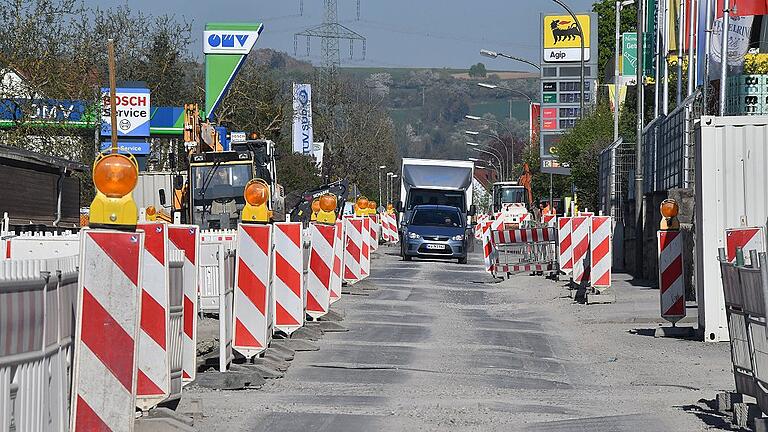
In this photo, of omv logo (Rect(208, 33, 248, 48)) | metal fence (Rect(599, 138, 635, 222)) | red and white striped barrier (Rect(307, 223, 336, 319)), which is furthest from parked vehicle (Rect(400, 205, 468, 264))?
red and white striped barrier (Rect(307, 223, 336, 319))

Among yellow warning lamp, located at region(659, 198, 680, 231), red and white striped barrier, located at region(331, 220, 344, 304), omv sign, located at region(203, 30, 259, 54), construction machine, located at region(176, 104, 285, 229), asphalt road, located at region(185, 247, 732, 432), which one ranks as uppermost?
omv sign, located at region(203, 30, 259, 54)

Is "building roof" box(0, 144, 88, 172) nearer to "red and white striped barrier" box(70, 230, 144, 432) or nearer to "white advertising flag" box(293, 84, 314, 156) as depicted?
"red and white striped barrier" box(70, 230, 144, 432)

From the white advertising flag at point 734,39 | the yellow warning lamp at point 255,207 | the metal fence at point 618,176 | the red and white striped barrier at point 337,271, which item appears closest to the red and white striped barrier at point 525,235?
the metal fence at point 618,176

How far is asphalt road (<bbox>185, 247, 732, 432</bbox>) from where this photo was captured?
9719mm

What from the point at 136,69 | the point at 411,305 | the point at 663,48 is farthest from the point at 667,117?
the point at 136,69

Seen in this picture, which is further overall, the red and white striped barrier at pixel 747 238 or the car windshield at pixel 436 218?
the car windshield at pixel 436 218

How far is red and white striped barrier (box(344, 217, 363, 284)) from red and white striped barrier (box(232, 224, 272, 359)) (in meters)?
12.4

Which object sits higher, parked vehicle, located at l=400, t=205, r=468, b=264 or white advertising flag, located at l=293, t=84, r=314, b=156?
white advertising flag, located at l=293, t=84, r=314, b=156

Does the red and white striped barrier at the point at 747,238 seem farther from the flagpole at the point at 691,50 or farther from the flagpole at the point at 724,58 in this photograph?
the flagpole at the point at 691,50

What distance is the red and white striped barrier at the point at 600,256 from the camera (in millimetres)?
23797

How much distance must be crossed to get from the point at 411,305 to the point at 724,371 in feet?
31.3

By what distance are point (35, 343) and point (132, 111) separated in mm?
34515

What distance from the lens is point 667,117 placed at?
3002 centimetres

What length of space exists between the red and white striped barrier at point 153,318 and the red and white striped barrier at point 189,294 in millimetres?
1051
